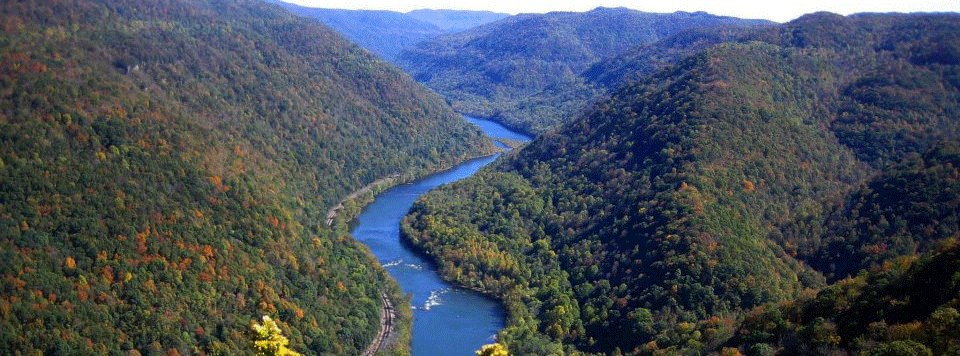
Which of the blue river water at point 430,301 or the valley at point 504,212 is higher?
the valley at point 504,212

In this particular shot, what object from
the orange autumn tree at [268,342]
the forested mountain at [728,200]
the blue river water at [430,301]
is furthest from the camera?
the blue river water at [430,301]

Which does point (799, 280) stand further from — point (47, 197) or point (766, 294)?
point (47, 197)

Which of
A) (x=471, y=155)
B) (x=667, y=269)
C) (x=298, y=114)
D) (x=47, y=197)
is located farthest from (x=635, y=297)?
(x=471, y=155)

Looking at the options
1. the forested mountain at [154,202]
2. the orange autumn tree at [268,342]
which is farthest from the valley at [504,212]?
the orange autumn tree at [268,342]

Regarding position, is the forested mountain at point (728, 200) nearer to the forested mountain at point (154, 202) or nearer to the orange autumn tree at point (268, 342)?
the forested mountain at point (154, 202)

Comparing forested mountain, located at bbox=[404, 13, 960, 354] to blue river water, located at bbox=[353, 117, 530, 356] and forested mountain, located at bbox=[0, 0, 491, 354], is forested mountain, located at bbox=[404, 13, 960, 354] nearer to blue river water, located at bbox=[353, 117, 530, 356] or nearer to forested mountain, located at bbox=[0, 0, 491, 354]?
blue river water, located at bbox=[353, 117, 530, 356]

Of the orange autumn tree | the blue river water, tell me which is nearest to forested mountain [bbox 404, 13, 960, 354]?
the blue river water
